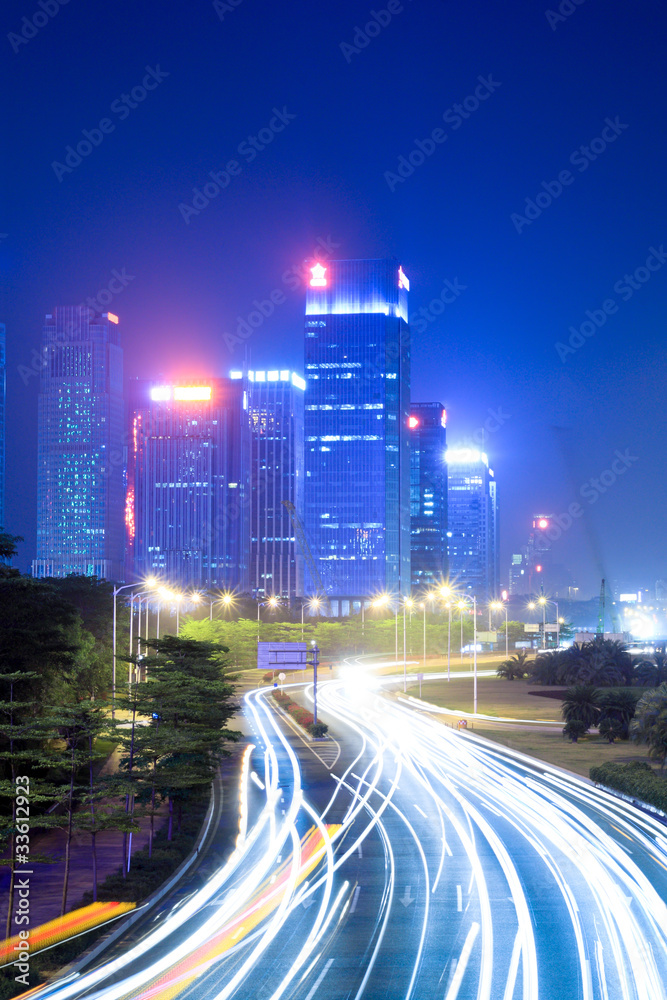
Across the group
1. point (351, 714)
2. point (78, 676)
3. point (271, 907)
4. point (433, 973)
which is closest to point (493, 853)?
point (271, 907)

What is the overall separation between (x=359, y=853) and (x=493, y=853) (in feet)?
15.8

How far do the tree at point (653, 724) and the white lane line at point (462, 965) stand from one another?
25512 millimetres

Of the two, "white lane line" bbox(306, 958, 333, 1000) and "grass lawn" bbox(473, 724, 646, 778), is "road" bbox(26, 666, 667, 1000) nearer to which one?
"white lane line" bbox(306, 958, 333, 1000)

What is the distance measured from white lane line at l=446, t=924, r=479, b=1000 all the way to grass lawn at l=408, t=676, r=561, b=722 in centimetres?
5416

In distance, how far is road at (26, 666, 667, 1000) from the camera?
2228cm

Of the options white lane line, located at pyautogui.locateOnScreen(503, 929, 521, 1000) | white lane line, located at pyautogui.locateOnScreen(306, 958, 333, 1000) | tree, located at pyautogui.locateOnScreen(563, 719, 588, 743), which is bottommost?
tree, located at pyautogui.locateOnScreen(563, 719, 588, 743)

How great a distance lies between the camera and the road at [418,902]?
22281mm

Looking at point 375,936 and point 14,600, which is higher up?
Result: point 14,600

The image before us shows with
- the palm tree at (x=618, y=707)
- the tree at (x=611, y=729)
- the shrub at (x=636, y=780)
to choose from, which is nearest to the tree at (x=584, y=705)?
the palm tree at (x=618, y=707)

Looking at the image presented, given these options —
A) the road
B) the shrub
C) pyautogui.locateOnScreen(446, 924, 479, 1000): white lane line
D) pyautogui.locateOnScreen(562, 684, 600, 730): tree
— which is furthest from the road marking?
pyautogui.locateOnScreen(562, 684, 600, 730): tree

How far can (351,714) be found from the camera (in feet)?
264

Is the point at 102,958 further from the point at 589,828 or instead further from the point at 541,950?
the point at 589,828

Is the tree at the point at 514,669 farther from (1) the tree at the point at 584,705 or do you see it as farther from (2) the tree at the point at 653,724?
(2) the tree at the point at 653,724

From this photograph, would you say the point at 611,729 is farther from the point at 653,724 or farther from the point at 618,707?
the point at 653,724
